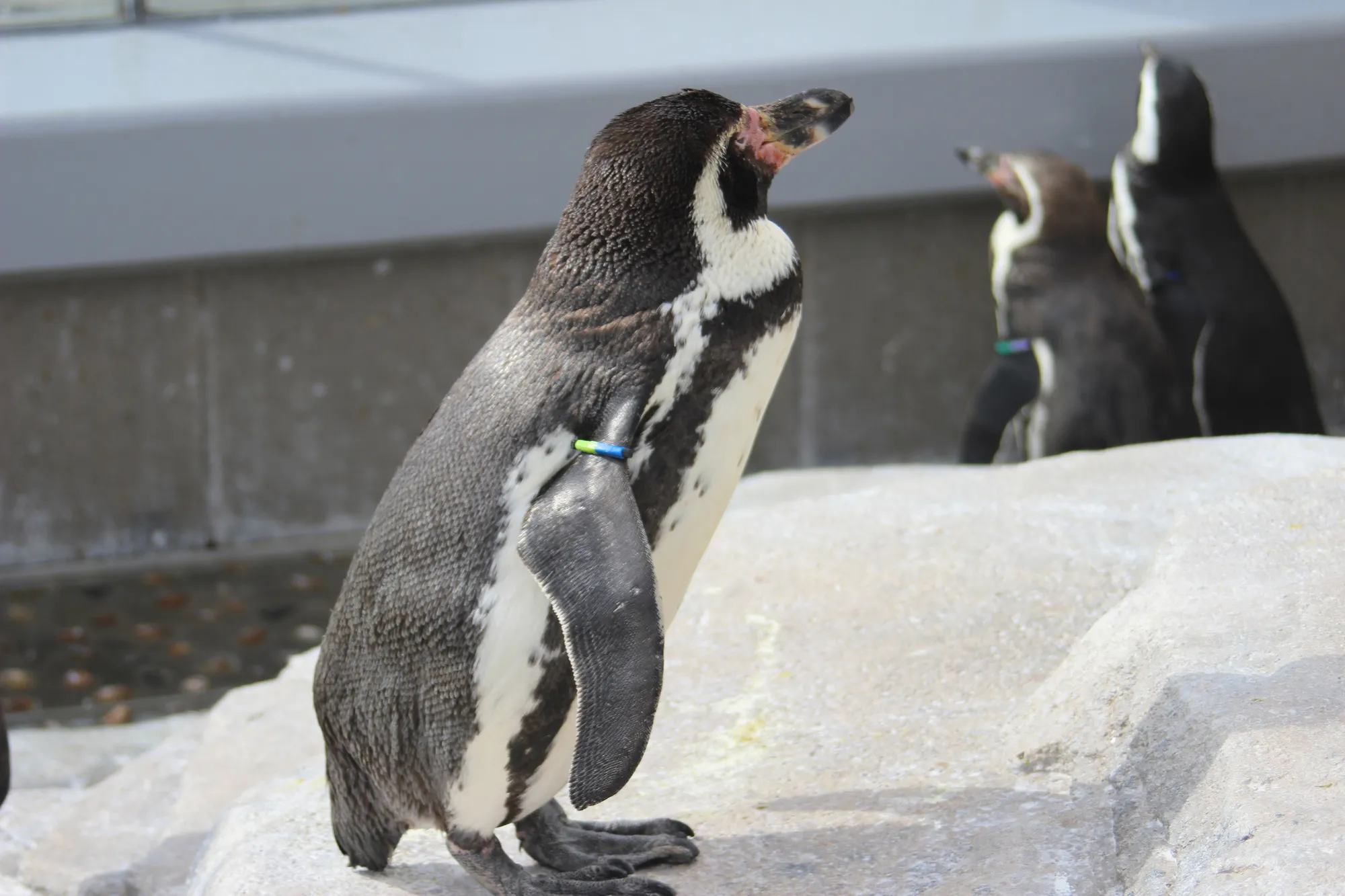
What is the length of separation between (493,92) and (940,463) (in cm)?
189

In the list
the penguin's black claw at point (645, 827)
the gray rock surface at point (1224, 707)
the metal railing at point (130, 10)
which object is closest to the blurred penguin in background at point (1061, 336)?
the gray rock surface at point (1224, 707)

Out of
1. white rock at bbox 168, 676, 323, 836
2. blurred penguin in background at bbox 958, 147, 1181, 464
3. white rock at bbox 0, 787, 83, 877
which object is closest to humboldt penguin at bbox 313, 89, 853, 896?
white rock at bbox 168, 676, 323, 836

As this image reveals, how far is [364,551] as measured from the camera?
217 centimetres

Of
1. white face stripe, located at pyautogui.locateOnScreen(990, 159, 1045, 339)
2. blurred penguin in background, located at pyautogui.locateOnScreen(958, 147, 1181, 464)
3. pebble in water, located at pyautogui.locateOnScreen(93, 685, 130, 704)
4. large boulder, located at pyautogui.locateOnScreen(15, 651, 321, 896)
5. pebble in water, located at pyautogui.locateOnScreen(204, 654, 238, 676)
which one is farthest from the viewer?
white face stripe, located at pyautogui.locateOnScreen(990, 159, 1045, 339)

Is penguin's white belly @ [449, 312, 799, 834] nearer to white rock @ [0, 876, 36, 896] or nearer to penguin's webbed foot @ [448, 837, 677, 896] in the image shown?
penguin's webbed foot @ [448, 837, 677, 896]

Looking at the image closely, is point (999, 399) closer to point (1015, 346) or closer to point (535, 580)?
point (1015, 346)

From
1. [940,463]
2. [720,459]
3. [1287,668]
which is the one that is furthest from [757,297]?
[940,463]

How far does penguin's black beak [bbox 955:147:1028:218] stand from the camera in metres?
4.80

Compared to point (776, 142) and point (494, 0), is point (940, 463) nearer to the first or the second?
point (494, 0)

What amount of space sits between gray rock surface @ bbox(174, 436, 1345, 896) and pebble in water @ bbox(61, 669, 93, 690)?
1.57 meters

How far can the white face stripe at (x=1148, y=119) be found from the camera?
4.88 m

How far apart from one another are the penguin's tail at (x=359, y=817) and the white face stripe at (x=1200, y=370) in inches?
128

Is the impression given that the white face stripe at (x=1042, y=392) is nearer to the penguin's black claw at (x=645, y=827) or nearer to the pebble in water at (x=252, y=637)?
the pebble in water at (x=252, y=637)

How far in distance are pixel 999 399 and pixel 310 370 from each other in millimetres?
2024
